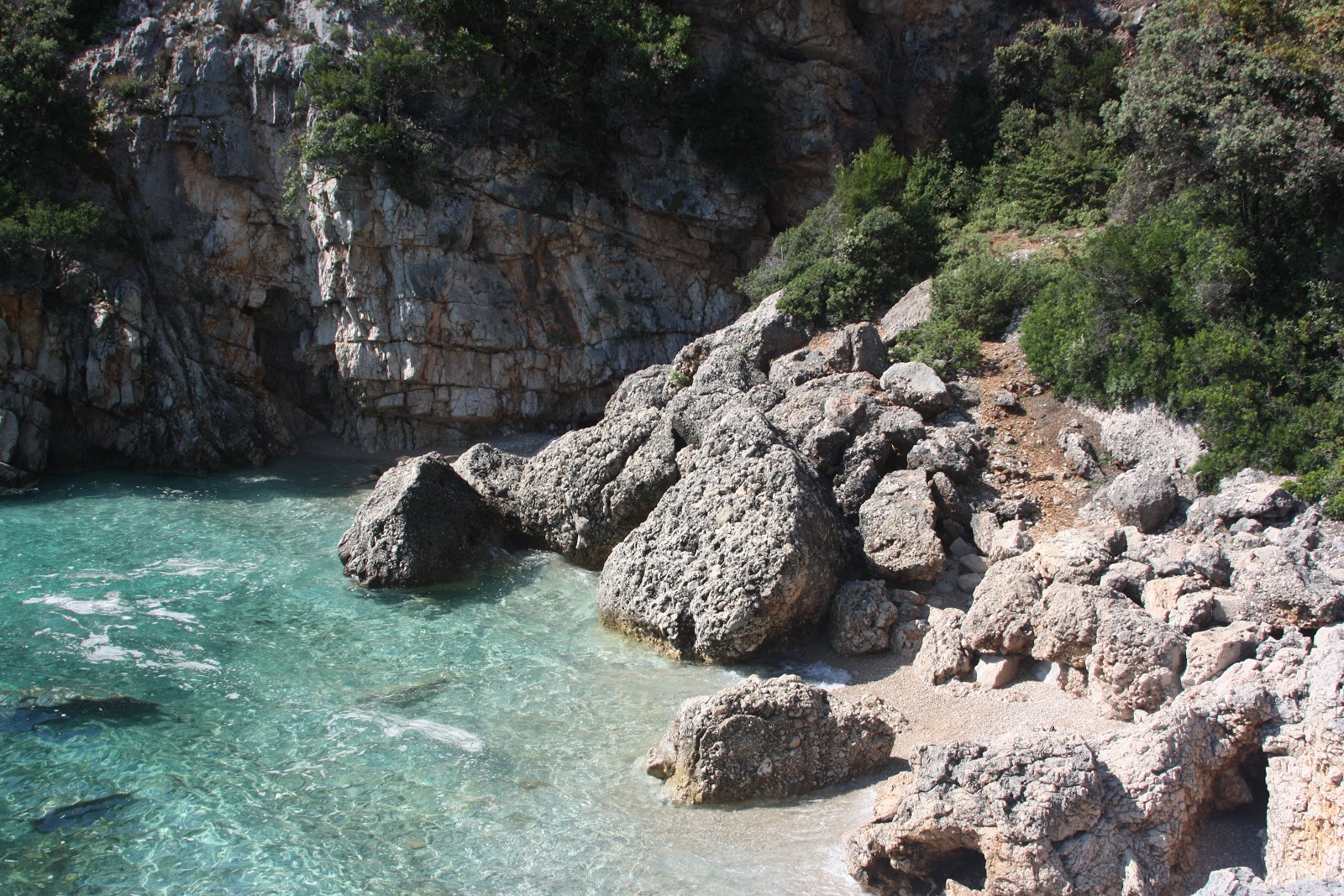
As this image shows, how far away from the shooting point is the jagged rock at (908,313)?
51.1ft

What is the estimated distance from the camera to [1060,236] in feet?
54.8

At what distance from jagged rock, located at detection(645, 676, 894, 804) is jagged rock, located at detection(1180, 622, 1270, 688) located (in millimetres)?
2650

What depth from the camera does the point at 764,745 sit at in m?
7.18

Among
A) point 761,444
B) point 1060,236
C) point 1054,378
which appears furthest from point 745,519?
point 1060,236

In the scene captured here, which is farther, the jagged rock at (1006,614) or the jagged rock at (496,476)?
the jagged rock at (496,476)

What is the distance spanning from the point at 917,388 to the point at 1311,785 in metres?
8.46

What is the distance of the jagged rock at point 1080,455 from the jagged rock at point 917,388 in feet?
5.73

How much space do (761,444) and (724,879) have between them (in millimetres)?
5798

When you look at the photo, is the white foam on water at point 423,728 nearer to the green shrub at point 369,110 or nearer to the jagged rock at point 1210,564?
the jagged rock at point 1210,564

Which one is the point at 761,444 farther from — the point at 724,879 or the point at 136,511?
the point at 136,511

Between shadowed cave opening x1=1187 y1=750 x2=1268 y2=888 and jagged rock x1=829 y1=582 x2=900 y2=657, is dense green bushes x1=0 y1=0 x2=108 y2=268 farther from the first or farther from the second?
shadowed cave opening x1=1187 y1=750 x2=1268 y2=888

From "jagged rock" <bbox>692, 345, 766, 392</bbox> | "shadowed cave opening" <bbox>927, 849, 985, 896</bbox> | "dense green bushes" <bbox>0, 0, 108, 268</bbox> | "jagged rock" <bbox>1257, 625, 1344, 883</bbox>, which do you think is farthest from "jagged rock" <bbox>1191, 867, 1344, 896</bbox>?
"dense green bushes" <bbox>0, 0, 108, 268</bbox>

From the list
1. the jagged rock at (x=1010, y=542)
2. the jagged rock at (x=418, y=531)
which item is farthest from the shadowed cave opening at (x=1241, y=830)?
the jagged rock at (x=418, y=531)

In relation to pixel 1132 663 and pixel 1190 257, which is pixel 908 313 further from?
pixel 1132 663
